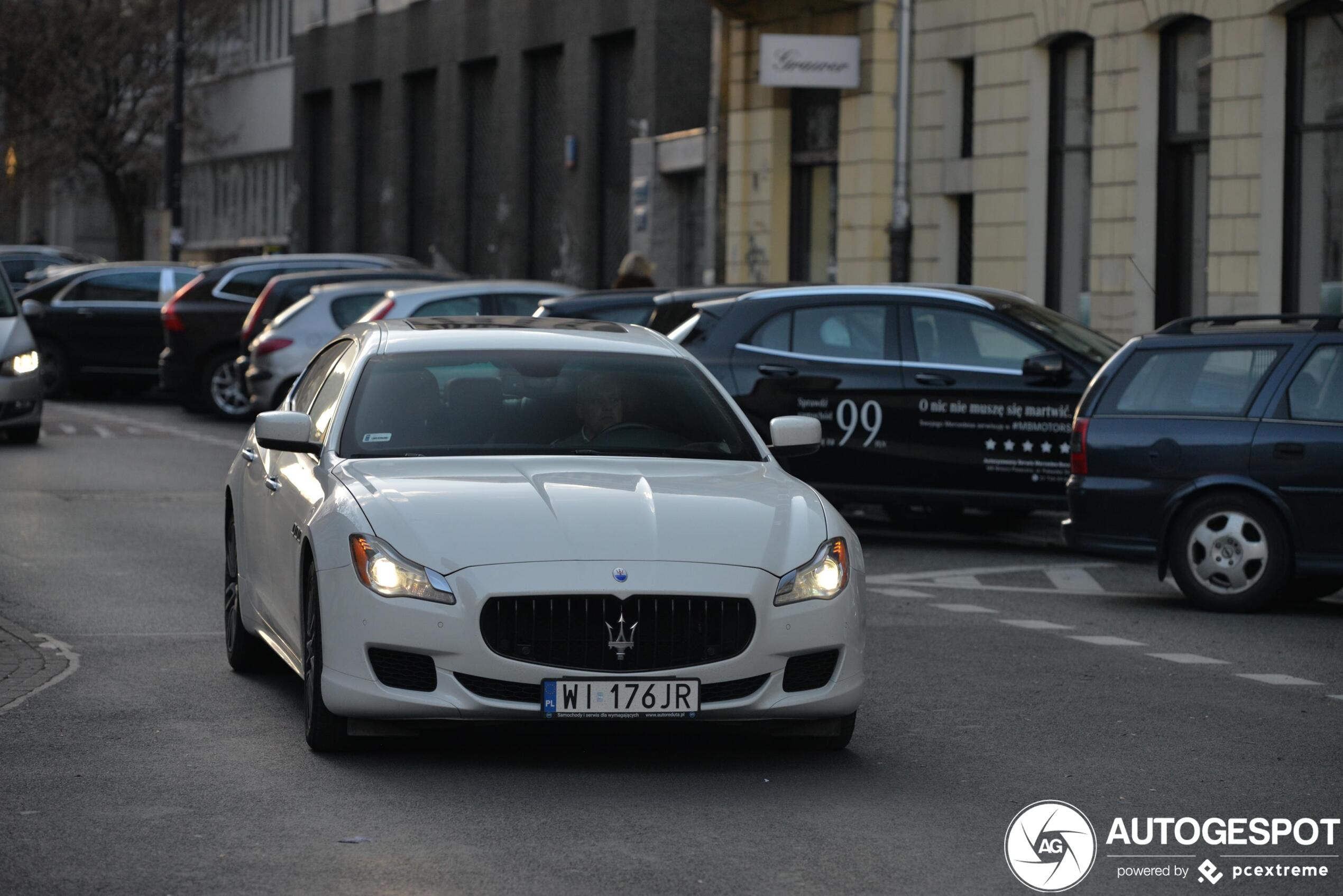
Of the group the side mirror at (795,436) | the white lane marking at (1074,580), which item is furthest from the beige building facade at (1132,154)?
the side mirror at (795,436)


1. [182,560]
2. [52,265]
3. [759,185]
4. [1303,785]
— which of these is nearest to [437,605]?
[1303,785]

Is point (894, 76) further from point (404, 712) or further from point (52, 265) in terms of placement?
point (404, 712)

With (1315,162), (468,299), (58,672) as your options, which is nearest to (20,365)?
(468,299)

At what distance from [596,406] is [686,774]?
161 centimetres

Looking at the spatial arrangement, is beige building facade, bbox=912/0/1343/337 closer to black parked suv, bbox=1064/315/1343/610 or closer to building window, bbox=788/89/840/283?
building window, bbox=788/89/840/283

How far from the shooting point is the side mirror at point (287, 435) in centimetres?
811

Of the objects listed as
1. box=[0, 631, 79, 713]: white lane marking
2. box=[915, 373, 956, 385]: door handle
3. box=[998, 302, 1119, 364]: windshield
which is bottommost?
box=[0, 631, 79, 713]: white lane marking

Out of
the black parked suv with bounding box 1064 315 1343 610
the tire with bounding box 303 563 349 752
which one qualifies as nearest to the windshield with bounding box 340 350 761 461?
the tire with bounding box 303 563 349 752

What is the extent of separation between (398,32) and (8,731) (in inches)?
1583

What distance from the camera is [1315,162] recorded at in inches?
866

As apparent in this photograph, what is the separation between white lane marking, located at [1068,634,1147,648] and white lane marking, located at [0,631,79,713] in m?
4.51

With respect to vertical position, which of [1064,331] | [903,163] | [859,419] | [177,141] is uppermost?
[177,141]

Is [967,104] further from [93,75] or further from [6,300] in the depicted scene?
[93,75]

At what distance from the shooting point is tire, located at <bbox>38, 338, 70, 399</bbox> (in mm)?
30156
